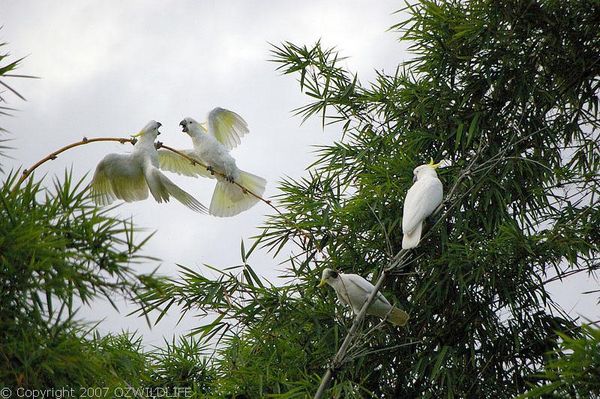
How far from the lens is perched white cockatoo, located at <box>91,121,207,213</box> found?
3824 millimetres

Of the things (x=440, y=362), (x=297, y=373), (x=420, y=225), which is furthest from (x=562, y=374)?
(x=297, y=373)

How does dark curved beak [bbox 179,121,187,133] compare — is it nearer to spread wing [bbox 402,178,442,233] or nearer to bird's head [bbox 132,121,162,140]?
bird's head [bbox 132,121,162,140]

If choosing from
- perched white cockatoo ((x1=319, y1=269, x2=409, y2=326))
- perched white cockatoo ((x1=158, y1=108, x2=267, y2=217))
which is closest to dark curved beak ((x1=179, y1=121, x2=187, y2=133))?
perched white cockatoo ((x1=158, y1=108, x2=267, y2=217))

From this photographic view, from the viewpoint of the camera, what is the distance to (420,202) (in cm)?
318

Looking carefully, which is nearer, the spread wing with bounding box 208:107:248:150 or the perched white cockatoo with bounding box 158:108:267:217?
the perched white cockatoo with bounding box 158:108:267:217

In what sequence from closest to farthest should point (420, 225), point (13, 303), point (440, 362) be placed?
point (13, 303) < point (420, 225) < point (440, 362)

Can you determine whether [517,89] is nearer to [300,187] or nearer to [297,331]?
[300,187]

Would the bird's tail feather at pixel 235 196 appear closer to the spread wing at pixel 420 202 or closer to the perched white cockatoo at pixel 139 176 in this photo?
the perched white cockatoo at pixel 139 176

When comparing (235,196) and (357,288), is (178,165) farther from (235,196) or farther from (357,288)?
(357,288)

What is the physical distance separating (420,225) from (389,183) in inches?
33.6

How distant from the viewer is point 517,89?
425 centimetres

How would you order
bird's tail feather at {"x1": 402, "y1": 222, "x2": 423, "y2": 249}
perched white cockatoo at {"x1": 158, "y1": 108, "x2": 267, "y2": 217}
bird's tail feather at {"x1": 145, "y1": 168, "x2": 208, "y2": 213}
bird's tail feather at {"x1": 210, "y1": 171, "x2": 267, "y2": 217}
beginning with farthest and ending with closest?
bird's tail feather at {"x1": 210, "y1": 171, "x2": 267, "y2": 217}, perched white cockatoo at {"x1": 158, "y1": 108, "x2": 267, "y2": 217}, bird's tail feather at {"x1": 145, "y1": 168, "x2": 208, "y2": 213}, bird's tail feather at {"x1": 402, "y1": 222, "x2": 423, "y2": 249}

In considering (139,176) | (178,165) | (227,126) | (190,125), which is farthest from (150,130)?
(227,126)

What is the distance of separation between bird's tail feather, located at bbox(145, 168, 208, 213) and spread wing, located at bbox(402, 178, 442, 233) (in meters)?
1.07
